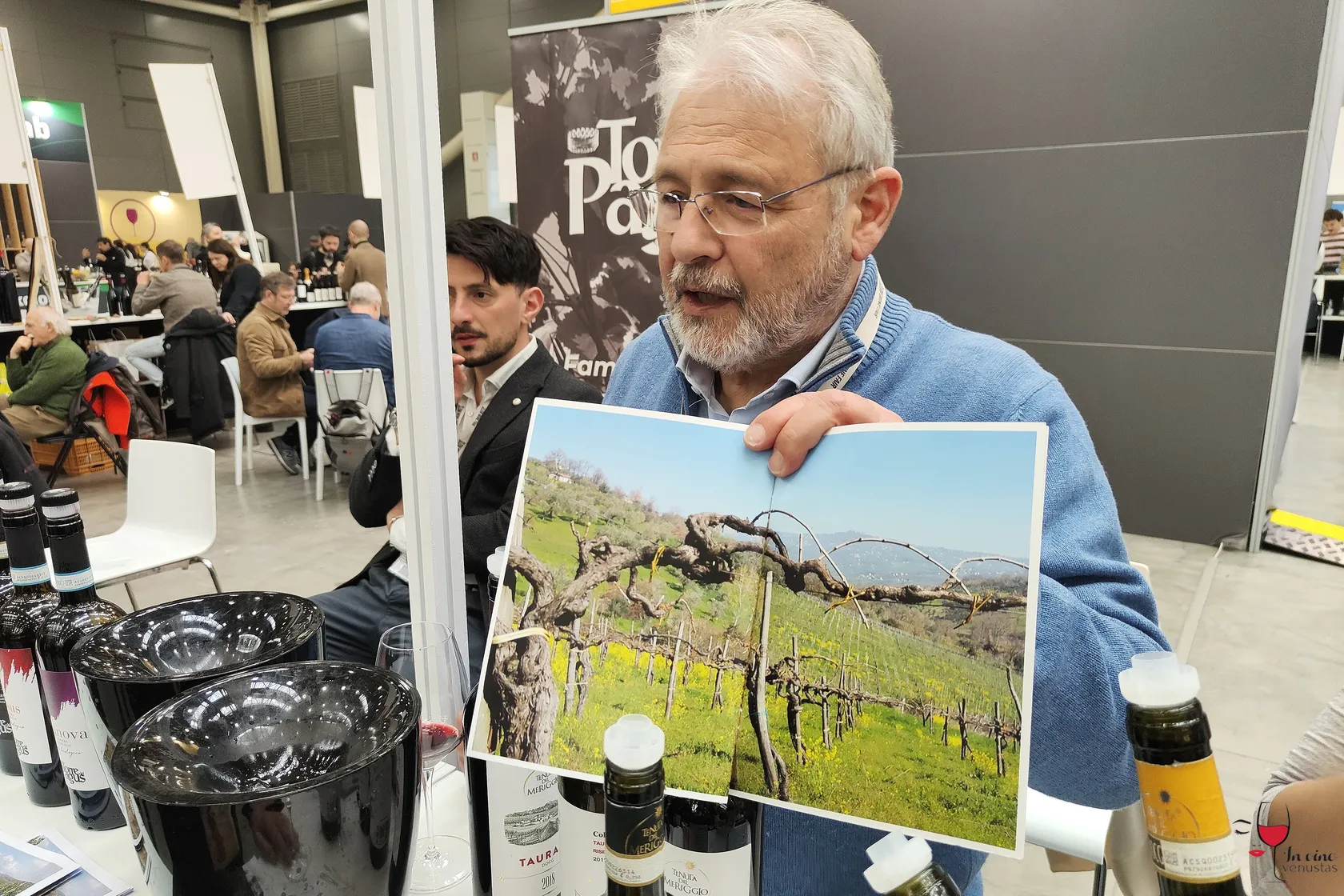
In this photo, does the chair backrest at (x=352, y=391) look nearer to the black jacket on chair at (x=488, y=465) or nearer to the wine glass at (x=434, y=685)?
the black jacket on chair at (x=488, y=465)

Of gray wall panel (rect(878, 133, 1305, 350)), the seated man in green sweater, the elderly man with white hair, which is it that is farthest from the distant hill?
the seated man in green sweater

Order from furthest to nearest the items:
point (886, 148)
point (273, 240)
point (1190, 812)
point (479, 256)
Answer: point (273, 240)
point (479, 256)
point (886, 148)
point (1190, 812)

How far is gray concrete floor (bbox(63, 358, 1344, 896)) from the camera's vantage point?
8.20 ft

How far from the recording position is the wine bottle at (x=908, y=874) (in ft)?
1.28

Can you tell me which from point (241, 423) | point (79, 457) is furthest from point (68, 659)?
point (79, 457)

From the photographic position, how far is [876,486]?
0.60 meters

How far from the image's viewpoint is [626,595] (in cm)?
62

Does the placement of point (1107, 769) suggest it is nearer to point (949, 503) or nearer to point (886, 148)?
point (949, 503)

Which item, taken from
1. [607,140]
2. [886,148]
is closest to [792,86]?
[886,148]

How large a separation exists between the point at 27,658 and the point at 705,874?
0.74 metres

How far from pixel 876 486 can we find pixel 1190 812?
27 centimetres

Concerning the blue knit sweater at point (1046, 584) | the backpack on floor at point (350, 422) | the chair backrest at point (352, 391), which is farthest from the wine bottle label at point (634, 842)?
the chair backrest at point (352, 391)

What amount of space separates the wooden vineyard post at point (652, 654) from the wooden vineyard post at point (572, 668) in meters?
0.06

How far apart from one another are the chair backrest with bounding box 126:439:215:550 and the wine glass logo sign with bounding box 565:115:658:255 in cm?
209
